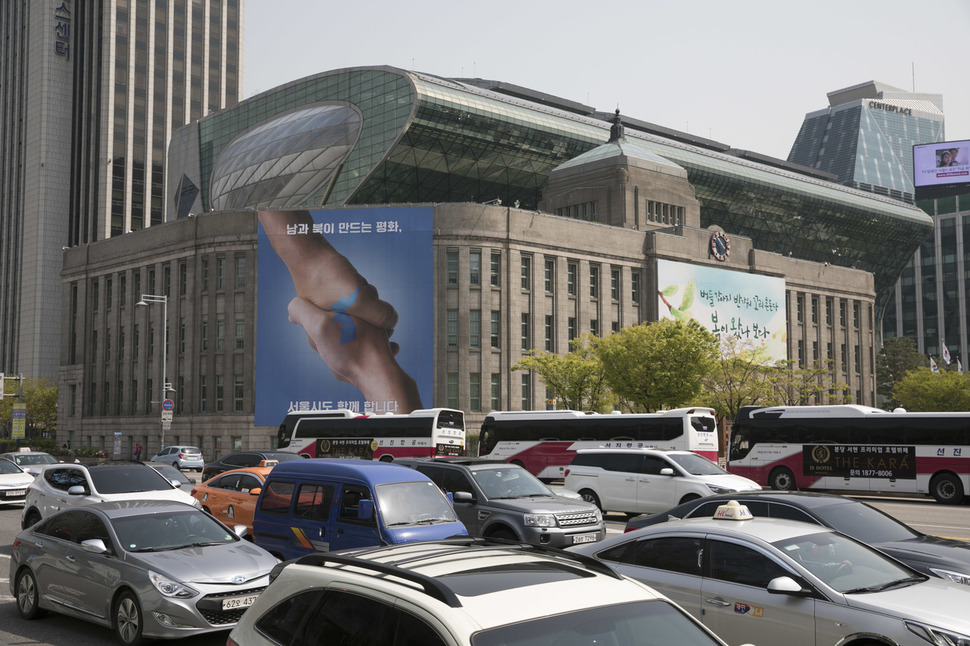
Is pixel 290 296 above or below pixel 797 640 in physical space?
above

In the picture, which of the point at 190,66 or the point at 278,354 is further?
the point at 190,66

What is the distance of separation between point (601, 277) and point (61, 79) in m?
102

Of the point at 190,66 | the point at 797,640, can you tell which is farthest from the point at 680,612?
the point at 190,66

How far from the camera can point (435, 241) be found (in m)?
64.2

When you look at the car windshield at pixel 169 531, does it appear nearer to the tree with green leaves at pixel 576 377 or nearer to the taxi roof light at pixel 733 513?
the taxi roof light at pixel 733 513

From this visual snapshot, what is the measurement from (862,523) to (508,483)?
291 inches

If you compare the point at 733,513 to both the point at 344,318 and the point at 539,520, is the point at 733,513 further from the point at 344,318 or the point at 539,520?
the point at 344,318

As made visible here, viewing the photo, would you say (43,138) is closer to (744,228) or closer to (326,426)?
(744,228)

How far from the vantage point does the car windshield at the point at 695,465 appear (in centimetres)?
2359

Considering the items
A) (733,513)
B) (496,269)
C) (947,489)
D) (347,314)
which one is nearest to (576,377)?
(496,269)

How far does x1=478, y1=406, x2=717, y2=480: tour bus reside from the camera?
36062mm

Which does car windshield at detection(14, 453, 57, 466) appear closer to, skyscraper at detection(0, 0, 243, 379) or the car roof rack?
the car roof rack

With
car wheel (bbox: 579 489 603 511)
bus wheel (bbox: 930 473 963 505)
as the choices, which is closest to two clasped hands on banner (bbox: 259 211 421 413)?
bus wheel (bbox: 930 473 963 505)

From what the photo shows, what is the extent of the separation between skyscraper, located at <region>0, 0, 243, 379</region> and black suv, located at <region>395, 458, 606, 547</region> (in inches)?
4795
